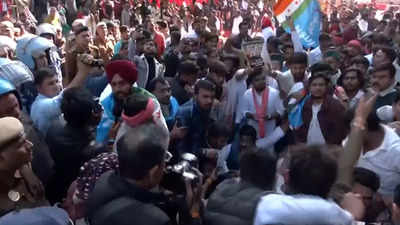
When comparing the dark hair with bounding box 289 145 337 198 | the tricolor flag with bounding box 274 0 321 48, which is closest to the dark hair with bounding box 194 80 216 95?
the tricolor flag with bounding box 274 0 321 48

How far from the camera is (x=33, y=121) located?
162 inches

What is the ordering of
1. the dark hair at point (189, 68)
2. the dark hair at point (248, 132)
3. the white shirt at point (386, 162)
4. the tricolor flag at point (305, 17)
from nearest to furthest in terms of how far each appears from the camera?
1. the white shirt at point (386, 162)
2. the dark hair at point (248, 132)
3. the dark hair at point (189, 68)
4. the tricolor flag at point (305, 17)

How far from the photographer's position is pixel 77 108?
3555mm

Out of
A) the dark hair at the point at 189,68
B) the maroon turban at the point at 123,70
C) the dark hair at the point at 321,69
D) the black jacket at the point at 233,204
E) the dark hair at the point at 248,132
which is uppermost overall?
the maroon turban at the point at 123,70

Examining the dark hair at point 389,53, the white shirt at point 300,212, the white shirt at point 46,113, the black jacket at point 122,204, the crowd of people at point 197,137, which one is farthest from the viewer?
the dark hair at point 389,53

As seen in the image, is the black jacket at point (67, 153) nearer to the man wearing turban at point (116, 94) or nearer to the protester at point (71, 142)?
the protester at point (71, 142)

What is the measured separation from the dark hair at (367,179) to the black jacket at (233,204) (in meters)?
0.94

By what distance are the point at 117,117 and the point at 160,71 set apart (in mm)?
2920

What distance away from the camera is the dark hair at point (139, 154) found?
102 inches

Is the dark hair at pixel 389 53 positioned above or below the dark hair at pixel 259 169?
above

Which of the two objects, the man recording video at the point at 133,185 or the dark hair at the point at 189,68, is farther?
the dark hair at the point at 189,68

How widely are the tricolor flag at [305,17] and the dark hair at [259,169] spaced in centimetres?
470

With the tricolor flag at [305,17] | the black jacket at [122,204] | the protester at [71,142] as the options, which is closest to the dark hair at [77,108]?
the protester at [71,142]

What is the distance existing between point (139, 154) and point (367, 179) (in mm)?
1625
